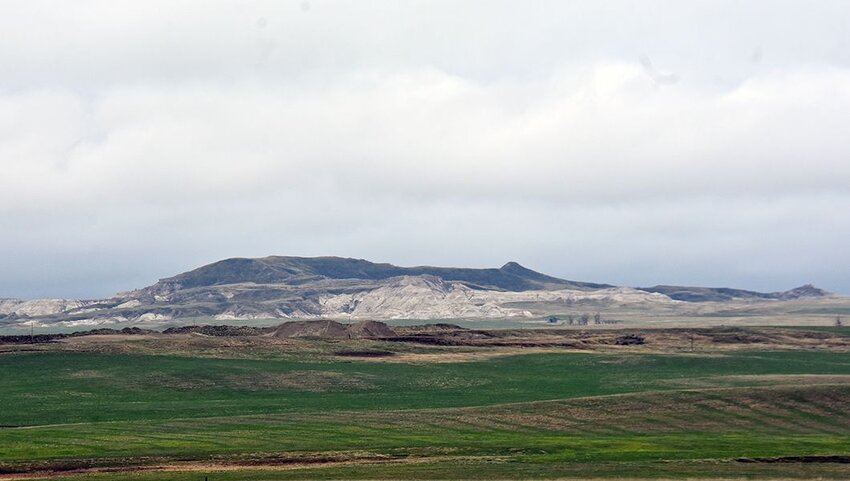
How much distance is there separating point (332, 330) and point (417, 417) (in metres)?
106

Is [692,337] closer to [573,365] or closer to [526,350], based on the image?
[526,350]

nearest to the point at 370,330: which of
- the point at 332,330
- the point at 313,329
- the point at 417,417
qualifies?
the point at 332,330

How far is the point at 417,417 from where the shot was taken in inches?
3191

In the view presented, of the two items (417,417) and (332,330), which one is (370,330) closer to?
(332,330)

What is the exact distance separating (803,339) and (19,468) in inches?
5410

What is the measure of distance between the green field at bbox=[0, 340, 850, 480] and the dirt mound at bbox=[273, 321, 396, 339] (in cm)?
4749

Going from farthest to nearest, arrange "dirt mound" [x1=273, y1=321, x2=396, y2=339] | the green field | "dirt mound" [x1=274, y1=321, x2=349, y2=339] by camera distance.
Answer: "dirt mound" [x1=274, y1=321, x2=349, y2=339]
"dirt mound" [x1=273, y1=321, x2=396, y2=339]
the green field

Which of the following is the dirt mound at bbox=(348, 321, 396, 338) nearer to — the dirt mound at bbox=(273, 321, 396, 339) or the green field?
the dirt mound at bbox=(273, 321, 396, 339)

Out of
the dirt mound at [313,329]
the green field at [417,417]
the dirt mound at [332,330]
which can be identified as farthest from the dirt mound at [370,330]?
the green field at [417,417]

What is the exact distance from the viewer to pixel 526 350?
152 meters

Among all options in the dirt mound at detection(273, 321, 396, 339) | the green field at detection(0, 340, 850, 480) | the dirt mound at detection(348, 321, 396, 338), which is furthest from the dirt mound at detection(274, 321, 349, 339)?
the green field at detection(0, 340, 850, 480)

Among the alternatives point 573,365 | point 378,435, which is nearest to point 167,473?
point 378,435

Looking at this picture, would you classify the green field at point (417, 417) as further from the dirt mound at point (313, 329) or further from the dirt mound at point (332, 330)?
the dirt mound at point (313, 329)

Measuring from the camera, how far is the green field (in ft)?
197
